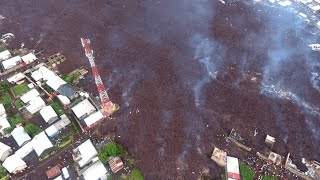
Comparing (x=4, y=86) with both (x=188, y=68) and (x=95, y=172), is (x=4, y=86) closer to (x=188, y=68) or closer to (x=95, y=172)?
(x=95, y=172)

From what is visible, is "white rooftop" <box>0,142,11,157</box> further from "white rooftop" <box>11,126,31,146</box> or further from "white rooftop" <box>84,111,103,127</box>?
"white rooftop" <box>84,111,103,127</box>

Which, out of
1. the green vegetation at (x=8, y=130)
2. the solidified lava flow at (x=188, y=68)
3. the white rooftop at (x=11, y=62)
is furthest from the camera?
the white rooftop at (x=11, y=62)

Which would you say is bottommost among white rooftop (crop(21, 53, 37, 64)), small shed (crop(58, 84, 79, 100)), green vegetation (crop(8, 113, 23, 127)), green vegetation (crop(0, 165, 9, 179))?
green vegetation (crop(0, 165, 9, 179))

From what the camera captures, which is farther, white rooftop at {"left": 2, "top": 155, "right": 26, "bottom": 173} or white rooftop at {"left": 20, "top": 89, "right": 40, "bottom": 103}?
white rooftop at {"left": 20, "top": 89, "right": 40, "bottom": 103}

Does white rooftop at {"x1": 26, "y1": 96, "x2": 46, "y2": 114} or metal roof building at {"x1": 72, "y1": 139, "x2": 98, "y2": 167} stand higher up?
white rooftop at {"x1": 26, "y1": 96, "x2": 46, "y2": 114}

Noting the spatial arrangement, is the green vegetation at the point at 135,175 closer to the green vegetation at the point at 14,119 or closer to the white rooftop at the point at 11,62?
the green vegetation at the point at 14,119

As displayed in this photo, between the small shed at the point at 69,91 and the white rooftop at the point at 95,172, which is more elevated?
the small shed at the point at 69,91

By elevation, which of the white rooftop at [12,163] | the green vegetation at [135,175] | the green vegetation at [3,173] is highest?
the white rooftop at [12,163]

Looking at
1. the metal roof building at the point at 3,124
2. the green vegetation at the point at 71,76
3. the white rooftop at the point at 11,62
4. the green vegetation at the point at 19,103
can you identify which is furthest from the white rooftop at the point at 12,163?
the white rooftop at the point at 11,62

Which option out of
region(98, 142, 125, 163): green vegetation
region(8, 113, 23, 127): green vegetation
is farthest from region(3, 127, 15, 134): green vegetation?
region(98, 142, 125, 163): green vegetation
